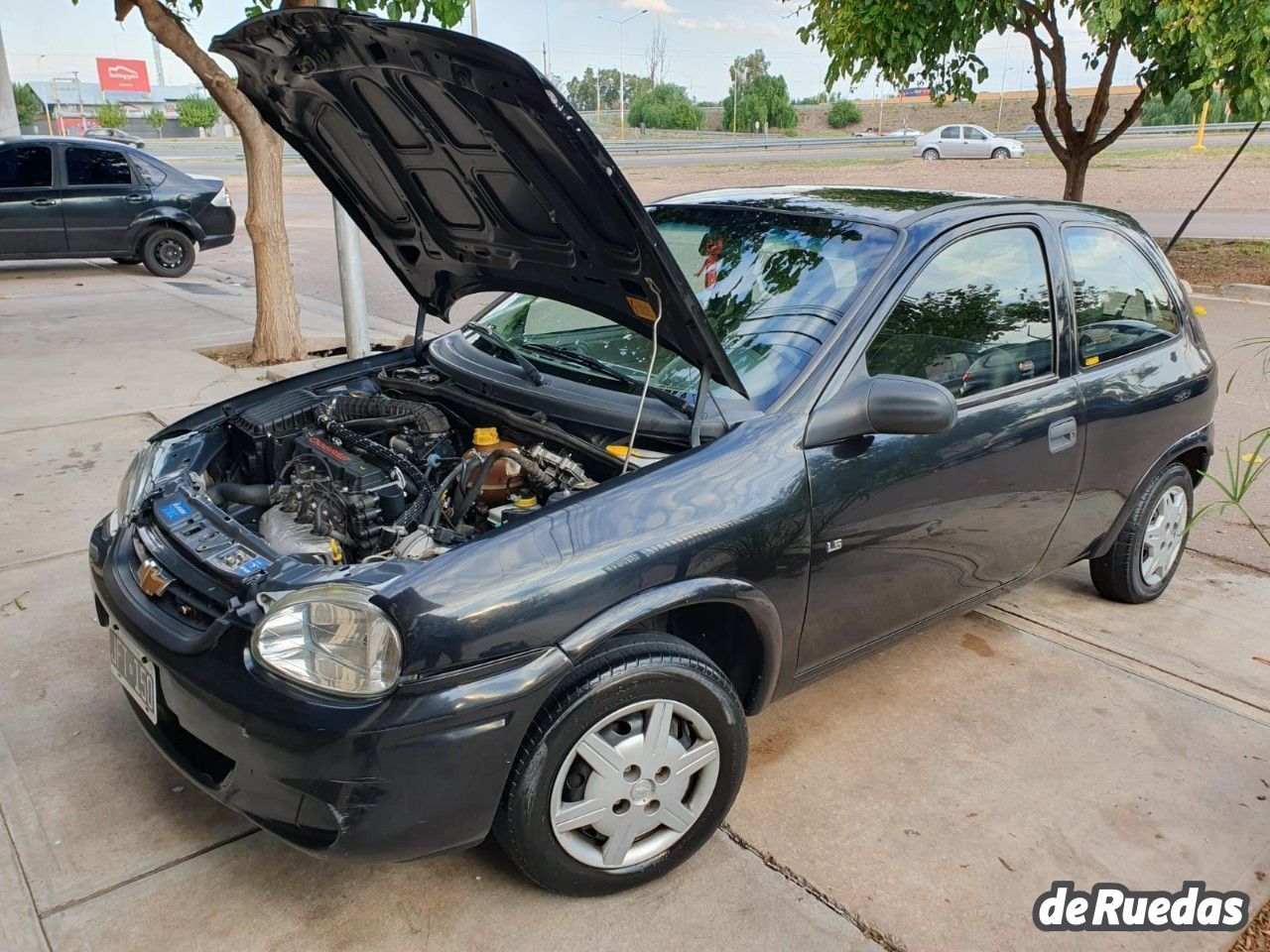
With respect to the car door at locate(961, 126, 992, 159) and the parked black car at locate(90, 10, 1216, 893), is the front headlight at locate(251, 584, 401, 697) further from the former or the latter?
the car door at locate(961, 126, 992, 159)

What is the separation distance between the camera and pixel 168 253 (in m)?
13.4

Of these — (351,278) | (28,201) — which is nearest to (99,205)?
(28,201)

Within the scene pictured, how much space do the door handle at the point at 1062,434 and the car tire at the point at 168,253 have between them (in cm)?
1261

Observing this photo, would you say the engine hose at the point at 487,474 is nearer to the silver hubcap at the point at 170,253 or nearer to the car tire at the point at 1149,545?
the car tire at the point at 1149,545

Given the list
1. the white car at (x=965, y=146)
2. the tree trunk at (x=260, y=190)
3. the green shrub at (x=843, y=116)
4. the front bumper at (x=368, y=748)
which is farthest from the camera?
the green shrub at (x=843, y=116)

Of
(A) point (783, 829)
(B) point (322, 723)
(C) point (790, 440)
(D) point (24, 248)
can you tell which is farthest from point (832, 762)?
(D) point (24, 248)

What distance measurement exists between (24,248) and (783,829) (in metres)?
13.0

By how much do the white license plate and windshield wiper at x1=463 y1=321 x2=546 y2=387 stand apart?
4.39 ft

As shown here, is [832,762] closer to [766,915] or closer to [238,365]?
[766,915]

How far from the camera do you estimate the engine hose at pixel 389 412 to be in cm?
330

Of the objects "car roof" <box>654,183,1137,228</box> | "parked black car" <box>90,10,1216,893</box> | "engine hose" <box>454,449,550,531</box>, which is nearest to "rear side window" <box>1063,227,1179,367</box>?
"parked black car" <box>90,10,1216,893</box>

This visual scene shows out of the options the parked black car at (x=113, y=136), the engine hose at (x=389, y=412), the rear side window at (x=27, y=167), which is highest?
the parked black car at (x=113, y=136)

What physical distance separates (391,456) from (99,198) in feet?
38.1

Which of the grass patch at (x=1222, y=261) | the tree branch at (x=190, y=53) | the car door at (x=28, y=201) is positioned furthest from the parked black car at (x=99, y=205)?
the grass patch at (x=1222, y=261)
